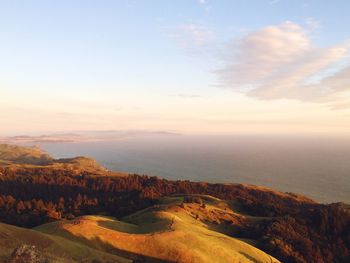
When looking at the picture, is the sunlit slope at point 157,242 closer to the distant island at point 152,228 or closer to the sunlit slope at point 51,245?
the distant island at point 152,228

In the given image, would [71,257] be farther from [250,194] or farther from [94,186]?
[250,194]

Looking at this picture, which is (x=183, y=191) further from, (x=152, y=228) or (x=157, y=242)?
(x=157, y=242)

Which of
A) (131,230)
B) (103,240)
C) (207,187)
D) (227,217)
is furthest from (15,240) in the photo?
(207,187)

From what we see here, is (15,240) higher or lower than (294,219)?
higher

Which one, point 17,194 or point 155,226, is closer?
point 155,226

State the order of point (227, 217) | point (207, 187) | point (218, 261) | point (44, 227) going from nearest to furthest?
point (218, 261), point (44, 227), point (227, 217), point (207, 187)

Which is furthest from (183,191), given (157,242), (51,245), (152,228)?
(51,245)

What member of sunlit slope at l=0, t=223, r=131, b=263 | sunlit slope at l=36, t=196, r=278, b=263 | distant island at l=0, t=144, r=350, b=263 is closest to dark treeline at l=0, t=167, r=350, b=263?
distant island at l=0, t=144, r=350, b=263
